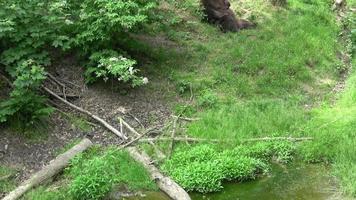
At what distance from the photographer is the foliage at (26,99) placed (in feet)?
34.4

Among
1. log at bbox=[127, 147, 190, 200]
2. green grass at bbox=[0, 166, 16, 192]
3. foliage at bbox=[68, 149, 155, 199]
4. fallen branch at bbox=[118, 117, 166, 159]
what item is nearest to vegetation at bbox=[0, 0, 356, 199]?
foliage at bbox=[68, 149, 155, 199]

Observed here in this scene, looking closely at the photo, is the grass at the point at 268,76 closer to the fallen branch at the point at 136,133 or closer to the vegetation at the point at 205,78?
the vegetation at the point at 205,78

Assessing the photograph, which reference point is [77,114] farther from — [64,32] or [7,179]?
[7,179]

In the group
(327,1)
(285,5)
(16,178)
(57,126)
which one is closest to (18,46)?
(57,126)

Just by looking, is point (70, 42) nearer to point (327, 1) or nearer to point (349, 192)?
point (349, 192)

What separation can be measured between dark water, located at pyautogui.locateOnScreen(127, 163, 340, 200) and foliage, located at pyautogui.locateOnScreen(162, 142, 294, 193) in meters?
0.19

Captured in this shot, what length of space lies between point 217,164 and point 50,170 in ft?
10.9

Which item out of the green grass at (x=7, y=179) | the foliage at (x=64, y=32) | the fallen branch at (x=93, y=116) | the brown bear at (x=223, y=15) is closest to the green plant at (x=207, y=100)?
the foliage at (x=64, y=32)

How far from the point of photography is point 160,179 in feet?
33.7

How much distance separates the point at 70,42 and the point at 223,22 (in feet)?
20.3

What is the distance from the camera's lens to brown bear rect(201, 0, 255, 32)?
17016 mm

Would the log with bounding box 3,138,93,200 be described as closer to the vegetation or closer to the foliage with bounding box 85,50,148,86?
the vegetation

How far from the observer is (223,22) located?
17078mm

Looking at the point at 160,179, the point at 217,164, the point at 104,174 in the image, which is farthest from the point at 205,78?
the point at 104,174
